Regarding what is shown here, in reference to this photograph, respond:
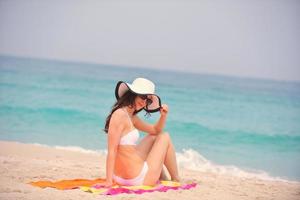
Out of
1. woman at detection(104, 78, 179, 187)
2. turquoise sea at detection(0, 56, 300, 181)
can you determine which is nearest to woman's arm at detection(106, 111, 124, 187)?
woman at detection(104, 78, 179, 187)

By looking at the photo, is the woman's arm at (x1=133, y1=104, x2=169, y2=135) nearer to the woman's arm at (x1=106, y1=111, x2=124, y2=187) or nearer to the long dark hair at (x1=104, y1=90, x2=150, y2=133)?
the long dark hair at (x1=104, y1=90, x2=150, y2=133)

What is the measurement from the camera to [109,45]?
19359 millimetres

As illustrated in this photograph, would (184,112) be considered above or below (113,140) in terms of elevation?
above

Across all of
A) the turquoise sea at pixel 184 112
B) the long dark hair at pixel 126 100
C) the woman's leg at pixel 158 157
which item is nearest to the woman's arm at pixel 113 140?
the long dark hair at pixel 126 100

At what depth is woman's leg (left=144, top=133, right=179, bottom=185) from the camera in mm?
3789

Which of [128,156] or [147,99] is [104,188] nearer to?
[128,156]

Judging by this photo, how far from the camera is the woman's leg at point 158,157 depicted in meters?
3.79

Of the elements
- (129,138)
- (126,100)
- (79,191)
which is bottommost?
(79,191)

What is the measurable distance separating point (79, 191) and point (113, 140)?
382 mm

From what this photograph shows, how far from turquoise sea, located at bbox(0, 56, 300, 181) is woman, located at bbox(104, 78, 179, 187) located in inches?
133

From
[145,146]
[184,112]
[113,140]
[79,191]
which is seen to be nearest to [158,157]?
[145,146]

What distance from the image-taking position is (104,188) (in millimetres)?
3623

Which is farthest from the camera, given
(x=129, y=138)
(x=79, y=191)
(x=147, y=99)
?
(x=147, y=99)

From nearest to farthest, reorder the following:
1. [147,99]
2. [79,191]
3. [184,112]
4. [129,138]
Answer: [79,191] → [129,138] → [147,99] → [184,112]
